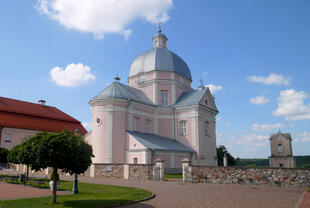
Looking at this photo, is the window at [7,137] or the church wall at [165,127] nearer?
the church wall at [165,127]

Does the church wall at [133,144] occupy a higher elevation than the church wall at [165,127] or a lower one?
lower

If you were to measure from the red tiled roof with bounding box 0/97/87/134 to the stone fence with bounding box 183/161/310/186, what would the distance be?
77.8 feet

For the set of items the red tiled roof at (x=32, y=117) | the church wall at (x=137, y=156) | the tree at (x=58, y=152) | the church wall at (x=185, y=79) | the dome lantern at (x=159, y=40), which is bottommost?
the church wall at (x=137, y=156)

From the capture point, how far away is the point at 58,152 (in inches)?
367

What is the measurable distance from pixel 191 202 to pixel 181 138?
22.8 metres

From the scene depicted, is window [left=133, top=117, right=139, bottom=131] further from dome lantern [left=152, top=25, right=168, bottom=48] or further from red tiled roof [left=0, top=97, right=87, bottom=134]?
dome lantern [left=152, top=25, right=168, bottom=48]

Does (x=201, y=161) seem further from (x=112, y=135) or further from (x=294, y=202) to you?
(x=294, y=202)

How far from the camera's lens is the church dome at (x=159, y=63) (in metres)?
35.4

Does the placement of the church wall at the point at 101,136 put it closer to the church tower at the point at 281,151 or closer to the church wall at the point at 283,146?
the church tower at the point at 281,151

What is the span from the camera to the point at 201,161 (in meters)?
31.9

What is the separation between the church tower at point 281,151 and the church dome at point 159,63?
24.7m

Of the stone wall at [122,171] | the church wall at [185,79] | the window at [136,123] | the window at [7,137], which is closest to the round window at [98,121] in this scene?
the window at [136,123]

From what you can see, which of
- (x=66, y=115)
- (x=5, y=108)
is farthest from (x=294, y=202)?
(x=66, y=115)

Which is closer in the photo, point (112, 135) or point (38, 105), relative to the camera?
point (112, 135)
